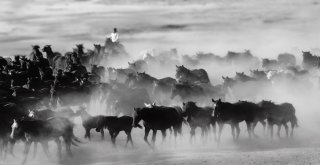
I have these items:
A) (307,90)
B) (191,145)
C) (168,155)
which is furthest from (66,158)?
(307,90)

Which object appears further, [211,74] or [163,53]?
[163,53]

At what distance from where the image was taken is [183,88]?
33.8 m

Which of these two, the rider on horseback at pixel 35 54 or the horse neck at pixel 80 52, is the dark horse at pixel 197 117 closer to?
the rider on horseback at pixel 35 54

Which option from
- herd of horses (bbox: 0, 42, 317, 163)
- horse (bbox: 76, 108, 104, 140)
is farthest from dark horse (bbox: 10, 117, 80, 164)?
horse (bbox: 76, 108, 104, 140)

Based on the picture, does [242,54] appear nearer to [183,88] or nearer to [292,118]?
[183,88]

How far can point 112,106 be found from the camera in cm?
3331

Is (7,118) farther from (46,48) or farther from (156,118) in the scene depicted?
(46,48)

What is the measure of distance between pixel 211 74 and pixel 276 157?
121 ft

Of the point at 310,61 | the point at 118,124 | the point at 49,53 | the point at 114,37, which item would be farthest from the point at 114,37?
the point at 118,124

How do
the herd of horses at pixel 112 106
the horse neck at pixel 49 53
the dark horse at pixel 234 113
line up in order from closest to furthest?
the herd of horses at pixel 112 106, the dark horse at pixel 234 113, the horse neck at pixel 49 53

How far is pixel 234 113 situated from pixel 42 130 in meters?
9.99

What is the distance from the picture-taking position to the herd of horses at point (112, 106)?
2325 centimetres

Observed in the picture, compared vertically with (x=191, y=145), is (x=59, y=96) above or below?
above

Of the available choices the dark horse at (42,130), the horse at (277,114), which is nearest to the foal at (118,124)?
the dark horse at (42,130)
